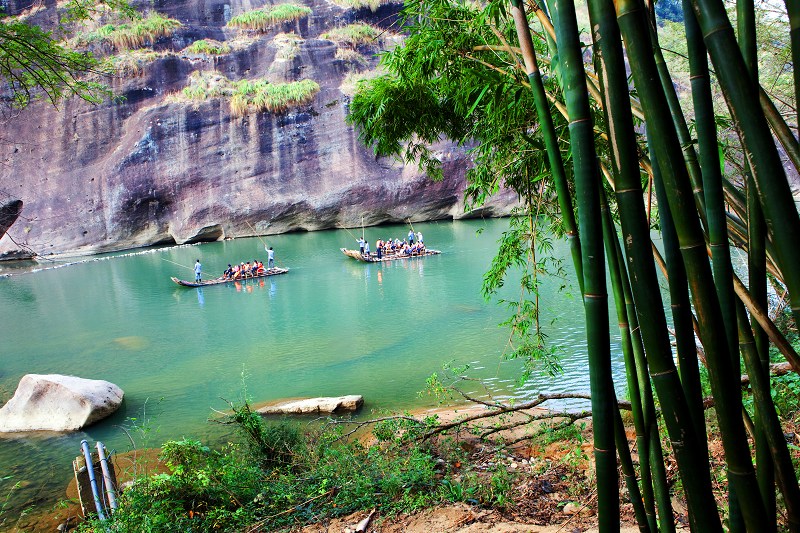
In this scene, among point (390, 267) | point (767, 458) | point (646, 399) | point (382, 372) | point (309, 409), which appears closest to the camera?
point (767, 458)

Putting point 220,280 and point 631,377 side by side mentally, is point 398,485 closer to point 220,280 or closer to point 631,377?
point 631,377

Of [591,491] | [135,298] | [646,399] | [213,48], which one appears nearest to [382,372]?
[591,491]

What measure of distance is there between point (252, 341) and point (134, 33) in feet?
60.1

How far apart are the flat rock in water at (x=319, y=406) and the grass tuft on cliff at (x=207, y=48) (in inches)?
789

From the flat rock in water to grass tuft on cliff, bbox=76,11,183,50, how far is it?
20740 millimetres

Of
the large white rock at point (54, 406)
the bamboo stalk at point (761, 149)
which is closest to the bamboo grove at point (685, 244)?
the bamboo stalk at point (761, 149)

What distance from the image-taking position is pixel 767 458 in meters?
0.70

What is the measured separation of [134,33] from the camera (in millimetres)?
20984

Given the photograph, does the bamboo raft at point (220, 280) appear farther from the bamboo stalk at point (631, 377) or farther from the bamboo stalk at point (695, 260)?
the bamboo stalk at point (695, 260)

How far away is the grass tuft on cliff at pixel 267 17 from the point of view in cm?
2220

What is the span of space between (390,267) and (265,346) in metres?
5.55

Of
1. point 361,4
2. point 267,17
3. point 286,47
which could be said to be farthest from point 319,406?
point 361,4

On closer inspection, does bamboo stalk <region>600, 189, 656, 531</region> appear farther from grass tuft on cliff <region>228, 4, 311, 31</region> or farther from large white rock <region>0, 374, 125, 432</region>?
grass tuft on cliff <region>228, 4, 311, 31</region>

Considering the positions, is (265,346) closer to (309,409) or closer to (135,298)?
(309,409)
